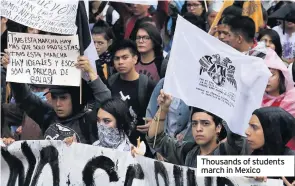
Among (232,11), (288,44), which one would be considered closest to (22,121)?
(232,11)

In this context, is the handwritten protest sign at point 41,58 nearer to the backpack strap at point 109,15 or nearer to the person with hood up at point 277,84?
the person with hood up at point 277,84

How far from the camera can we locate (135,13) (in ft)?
40.4

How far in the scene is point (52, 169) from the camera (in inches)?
313

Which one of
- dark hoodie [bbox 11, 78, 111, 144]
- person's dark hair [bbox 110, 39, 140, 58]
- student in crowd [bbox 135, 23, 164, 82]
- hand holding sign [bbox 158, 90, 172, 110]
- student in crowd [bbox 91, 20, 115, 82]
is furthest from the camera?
student in crowd [bbox 91, 20, 115, 82]

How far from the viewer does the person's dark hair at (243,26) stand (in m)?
9.75

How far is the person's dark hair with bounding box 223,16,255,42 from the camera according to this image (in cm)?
975

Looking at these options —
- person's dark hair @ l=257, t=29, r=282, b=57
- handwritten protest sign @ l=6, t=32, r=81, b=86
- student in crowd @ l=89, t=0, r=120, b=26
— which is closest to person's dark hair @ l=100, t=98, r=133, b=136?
handwritten protest sign @ l=6, t=32, r=81, b=86

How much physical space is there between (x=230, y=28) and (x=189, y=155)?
7.96ft

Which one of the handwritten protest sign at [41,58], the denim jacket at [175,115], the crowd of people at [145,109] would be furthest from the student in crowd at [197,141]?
the handwritten protest sign at [41,58]

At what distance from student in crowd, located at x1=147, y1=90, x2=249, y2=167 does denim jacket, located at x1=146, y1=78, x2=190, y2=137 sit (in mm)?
854

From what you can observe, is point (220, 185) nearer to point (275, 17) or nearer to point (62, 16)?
point (62, 16)

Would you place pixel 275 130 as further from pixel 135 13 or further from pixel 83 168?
pixel 135 13

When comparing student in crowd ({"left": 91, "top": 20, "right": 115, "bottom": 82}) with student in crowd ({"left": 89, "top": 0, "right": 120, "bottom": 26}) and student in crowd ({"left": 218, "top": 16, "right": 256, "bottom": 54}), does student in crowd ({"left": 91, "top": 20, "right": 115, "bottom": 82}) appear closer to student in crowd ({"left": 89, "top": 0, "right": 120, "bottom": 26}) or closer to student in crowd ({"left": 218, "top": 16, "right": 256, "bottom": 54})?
student in crowd ({"left": 218, "top": 16, "right": 256, "bottom": 54})

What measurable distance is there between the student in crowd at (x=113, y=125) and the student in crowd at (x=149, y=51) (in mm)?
1543
